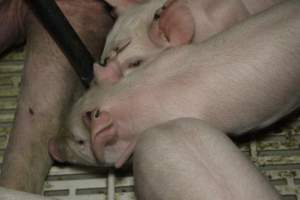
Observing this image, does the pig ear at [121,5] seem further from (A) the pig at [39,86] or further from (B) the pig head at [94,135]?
(B) the pig head at [94,135]

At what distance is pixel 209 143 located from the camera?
2.04m

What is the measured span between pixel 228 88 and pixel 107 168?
2.01ft

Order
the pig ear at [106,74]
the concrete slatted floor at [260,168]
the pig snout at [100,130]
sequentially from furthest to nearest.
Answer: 1. the concrete slatted floor at [260,168]
2. the pig ear at [106,74]
3. the pig snout at [100,130]

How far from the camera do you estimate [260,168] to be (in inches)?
102

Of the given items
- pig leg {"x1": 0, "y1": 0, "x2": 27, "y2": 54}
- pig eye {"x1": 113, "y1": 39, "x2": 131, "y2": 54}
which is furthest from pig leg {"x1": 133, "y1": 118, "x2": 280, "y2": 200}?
pig leg {"x1": 0, "y1": 0, "x2": 27, "y2": 54}

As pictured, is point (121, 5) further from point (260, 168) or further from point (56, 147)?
point (260, 168)

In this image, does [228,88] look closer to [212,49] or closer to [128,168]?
[212,49]

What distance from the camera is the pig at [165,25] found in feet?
7.53

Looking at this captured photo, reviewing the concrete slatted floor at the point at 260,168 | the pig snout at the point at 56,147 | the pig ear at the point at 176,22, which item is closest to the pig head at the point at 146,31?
the pig ear at the point at 176,22

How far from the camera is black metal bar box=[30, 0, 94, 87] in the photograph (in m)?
2.46

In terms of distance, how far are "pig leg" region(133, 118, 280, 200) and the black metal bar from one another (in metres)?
0.42

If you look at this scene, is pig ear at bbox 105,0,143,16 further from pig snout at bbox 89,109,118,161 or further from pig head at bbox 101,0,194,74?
pig snout at bbox 89,109,118,161

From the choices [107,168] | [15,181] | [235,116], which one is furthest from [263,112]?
[15,181]

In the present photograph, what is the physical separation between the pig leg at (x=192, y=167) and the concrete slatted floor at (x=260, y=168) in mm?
443
